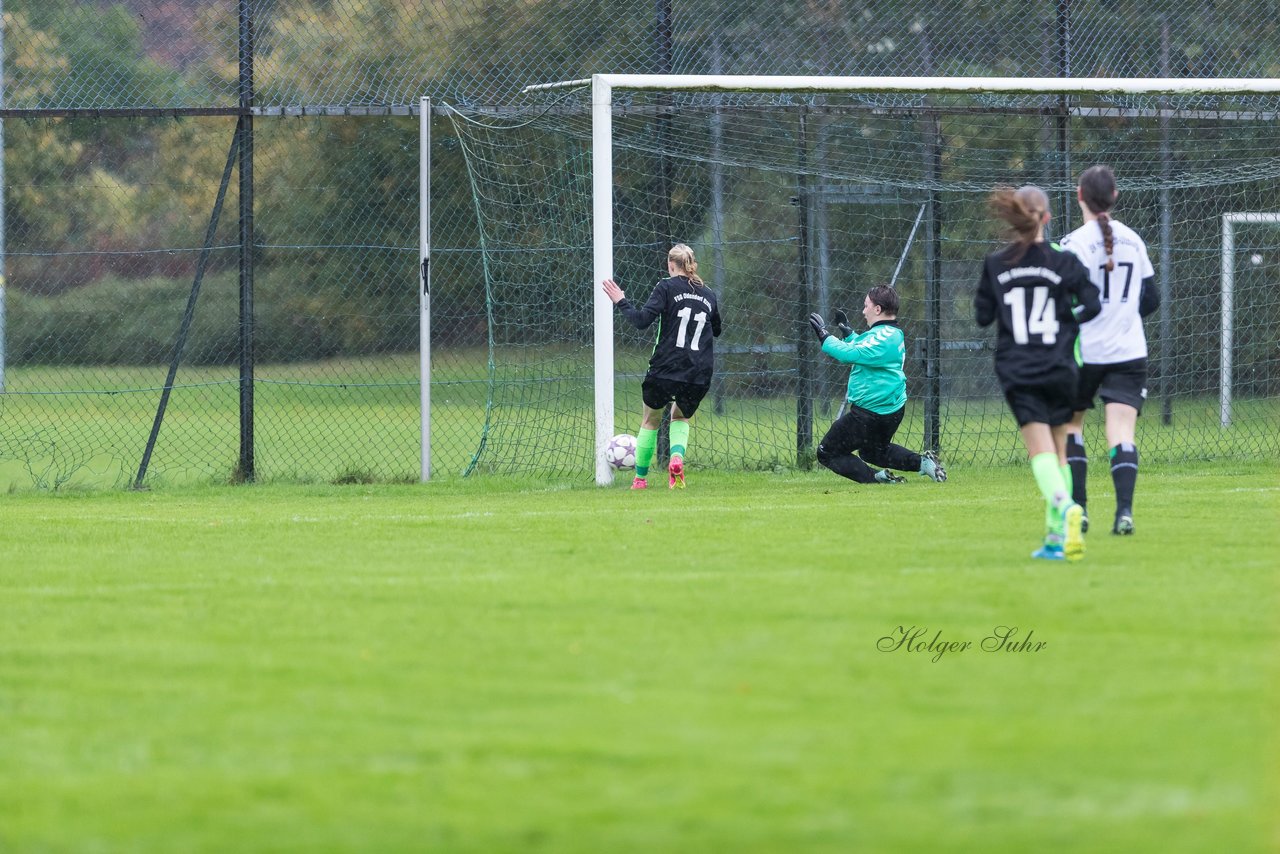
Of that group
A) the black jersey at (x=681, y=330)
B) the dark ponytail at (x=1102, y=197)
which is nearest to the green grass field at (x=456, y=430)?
the black jersey at (x=681, y=330)

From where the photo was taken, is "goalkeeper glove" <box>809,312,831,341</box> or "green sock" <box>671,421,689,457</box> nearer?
"goalkeeper glove" <box>809,312,831,341</box>

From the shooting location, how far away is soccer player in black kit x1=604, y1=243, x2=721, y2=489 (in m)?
12.2

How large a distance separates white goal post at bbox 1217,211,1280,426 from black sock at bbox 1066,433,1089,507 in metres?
6.92

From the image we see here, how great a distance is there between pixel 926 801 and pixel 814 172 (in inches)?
419

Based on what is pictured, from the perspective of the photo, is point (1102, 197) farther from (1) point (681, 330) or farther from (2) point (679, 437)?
(2) point (679, 437)

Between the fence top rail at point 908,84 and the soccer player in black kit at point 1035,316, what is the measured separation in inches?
197

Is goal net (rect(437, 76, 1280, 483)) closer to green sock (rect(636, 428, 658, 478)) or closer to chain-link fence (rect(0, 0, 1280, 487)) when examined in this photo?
chain-link fence (rect(0, 0, 1280, 487))

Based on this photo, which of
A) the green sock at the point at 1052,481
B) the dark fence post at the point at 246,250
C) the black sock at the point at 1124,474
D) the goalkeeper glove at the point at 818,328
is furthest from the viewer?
the dark fence post at the point at 246,250

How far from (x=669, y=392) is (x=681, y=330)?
468 mm

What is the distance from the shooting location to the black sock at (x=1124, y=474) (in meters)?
8.62

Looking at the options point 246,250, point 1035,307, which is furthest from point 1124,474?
point 246,250

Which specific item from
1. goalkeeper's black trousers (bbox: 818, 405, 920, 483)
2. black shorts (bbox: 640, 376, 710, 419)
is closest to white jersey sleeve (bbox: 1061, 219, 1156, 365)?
goalkeeper's black trousers (bbox: 818, 405, 920, 483)

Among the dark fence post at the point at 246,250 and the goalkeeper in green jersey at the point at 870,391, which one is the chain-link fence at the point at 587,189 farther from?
the goalkeeper in green jersey at the point at 870,391

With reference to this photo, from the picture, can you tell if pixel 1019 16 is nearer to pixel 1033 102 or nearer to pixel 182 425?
pixel 1033 102
